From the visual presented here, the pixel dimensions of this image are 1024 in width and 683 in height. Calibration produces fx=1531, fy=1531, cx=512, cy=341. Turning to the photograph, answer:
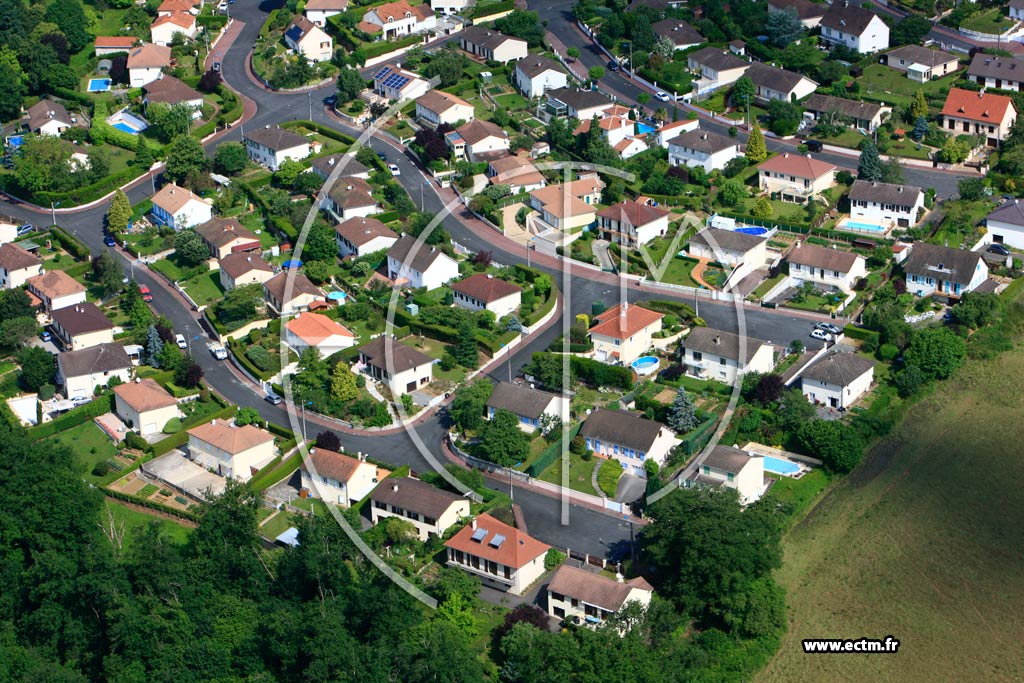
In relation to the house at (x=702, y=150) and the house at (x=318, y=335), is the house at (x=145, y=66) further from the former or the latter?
the house at (x=702, y=150)

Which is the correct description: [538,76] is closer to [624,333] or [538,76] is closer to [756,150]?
[756,150]

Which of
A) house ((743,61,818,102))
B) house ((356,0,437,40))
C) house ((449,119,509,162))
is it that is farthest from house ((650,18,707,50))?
house ((449,119,509,162))

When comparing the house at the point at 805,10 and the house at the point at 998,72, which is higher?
the house at the point at 805,10

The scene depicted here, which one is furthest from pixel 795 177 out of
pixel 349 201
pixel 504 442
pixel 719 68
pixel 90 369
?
pixel 90 369

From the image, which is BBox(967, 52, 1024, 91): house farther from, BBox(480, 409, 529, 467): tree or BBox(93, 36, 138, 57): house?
BBox(93, 36, 138, 57): house

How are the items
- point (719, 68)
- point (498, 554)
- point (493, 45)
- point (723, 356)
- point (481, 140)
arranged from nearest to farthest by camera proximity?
point (498, 554), point (723, 356), point (481, 140), point (719, 68), point (493, 45)

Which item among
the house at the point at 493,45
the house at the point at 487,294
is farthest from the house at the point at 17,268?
the house at the point at 493,45
